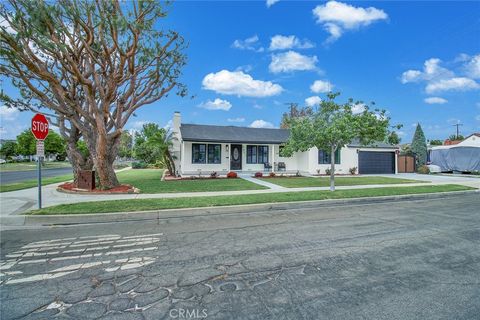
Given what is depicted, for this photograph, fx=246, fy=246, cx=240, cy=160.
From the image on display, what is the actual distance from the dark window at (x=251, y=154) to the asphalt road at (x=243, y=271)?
1500cm

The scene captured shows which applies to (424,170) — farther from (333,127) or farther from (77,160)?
(77,160)

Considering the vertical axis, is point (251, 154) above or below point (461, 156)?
above

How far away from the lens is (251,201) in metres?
9.14

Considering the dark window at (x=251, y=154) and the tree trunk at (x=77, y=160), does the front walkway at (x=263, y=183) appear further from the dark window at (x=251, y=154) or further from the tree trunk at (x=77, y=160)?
the tree trunk at (x=77, y=160)

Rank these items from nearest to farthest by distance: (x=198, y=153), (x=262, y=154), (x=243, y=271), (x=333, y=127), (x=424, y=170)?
(x=243, y=271)
(x=333, y=127)
(x=198, y=153)
(x=262, y=154)
(x=424, y=170)

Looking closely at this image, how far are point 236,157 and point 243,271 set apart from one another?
17374 mm

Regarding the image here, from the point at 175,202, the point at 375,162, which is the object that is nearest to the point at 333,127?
the point at 175,202

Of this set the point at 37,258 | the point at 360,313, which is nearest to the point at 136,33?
the point at 37,258

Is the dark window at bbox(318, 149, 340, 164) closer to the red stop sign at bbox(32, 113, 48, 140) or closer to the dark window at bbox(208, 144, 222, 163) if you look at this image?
the dark window at bbox(208, 144, 222, 163)

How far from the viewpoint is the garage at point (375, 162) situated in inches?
950

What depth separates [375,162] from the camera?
2453cm

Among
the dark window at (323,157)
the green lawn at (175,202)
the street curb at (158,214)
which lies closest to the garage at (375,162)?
the dark window at (323,157)

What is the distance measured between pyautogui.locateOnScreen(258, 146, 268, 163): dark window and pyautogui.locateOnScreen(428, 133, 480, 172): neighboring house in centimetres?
2056

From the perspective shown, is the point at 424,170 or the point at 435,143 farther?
the point at 435,143
